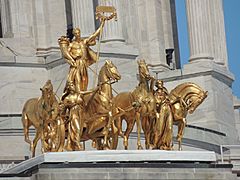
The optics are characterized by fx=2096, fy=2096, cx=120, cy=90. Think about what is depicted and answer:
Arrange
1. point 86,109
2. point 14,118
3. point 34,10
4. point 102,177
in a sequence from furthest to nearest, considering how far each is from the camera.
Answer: point 34,10, point 14,118, point 86,109, point 102,177

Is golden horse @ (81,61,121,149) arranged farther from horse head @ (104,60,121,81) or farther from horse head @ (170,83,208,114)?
horse head @ (170,83,208,114)

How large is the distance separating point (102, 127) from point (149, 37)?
14.7m

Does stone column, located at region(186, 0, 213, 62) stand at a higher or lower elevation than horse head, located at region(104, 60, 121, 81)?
higher

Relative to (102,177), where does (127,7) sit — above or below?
above

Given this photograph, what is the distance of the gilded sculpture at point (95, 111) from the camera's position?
207ft

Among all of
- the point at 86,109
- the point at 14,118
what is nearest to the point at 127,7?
the point at 14,118

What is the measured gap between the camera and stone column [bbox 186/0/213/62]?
252 feet

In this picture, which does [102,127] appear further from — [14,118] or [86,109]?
[14,118]

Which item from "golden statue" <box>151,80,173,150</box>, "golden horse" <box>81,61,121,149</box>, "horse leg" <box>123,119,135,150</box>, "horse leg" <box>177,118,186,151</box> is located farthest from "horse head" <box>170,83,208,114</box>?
"golden horse" <box>81,61,121,149</box>

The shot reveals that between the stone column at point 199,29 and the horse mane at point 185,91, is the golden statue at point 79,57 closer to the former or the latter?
the horse mane at point 185,91

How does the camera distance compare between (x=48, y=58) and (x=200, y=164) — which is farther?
(x=48, y=58)

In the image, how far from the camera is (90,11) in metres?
74.1

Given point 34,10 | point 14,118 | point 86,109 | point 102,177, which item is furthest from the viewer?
point 34,10

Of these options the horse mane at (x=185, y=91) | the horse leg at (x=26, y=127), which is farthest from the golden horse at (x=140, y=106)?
the horse leg at (x=26, y=127)
